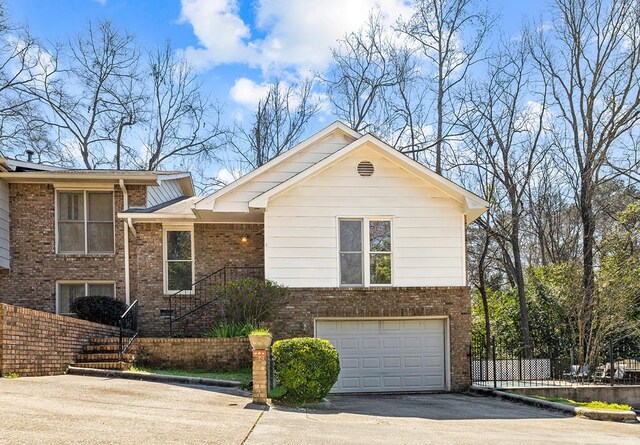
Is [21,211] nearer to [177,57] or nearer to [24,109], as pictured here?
[24,109]

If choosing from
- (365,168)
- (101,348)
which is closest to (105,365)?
(101,348)

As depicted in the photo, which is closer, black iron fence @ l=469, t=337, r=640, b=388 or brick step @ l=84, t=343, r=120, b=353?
brick step @ l=84, t=343, r=120, b=353

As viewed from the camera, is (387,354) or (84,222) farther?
(84,222)

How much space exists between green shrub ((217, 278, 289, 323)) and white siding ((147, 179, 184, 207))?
15.6 ft

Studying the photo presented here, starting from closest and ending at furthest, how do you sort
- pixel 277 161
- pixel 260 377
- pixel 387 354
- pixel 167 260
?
pixel 260 377 → pixel 387 354 → pixel 277 161 → pixel 167 260

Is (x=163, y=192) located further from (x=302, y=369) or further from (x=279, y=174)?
(x=302, y=369)

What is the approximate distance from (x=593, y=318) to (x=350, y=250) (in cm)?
850

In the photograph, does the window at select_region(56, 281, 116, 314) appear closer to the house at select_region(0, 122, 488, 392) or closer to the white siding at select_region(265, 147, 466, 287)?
the house at select_region(0, 122, 488, 392)

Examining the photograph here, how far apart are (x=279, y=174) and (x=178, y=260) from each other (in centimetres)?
380

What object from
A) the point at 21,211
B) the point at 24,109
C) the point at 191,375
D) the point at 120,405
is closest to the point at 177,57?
the point at 24,109

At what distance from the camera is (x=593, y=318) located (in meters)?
20.0

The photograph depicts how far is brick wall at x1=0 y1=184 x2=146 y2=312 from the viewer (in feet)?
59.3

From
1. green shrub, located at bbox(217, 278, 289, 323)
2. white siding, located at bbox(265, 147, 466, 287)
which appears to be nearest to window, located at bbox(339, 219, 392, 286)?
white siding, located at bbox(265, 147, 466, 287)

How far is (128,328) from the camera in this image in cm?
1695
